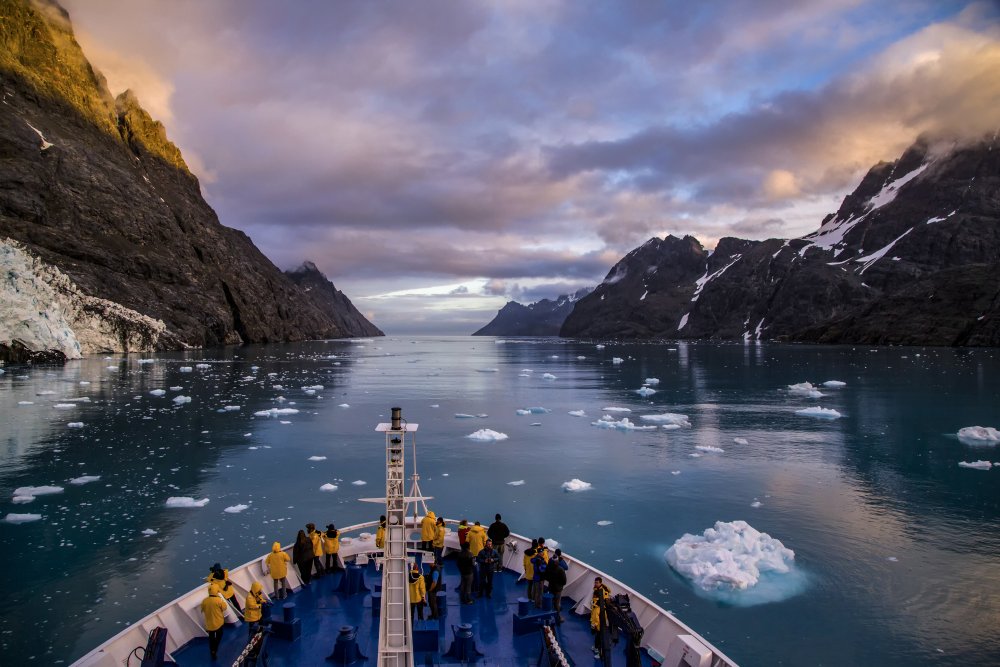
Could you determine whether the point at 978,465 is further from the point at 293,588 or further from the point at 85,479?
the point at 85,479

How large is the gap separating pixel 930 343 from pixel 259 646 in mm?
177667

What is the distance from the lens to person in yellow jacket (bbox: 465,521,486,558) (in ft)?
53.5

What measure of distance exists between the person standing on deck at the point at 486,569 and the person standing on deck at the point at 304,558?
4.72 meters

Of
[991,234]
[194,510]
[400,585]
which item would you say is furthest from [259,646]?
[991,234]

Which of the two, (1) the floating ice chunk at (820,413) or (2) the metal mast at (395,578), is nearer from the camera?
(2) the metal mast at (395,578)

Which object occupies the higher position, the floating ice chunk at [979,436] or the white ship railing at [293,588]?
the white ship railing at [293,588]

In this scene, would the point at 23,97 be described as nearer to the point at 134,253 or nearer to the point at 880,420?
the point at 134,253

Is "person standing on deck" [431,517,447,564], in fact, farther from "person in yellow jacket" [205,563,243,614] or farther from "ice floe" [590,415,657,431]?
"ice floe" [590,415,657,431]

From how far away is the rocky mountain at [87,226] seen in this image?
344 ft

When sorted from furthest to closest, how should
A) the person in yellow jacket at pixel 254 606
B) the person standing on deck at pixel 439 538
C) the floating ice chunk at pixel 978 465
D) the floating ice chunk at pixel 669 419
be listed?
the floating ice chunk at pixel 669 419 → the floating ice chunk at pixel 978 465 → the person standing on deck at pixel 439 538 → the person in yellow jacket at pixel 254 606

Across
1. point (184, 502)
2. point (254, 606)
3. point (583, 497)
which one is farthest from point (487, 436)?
point (254, 606)

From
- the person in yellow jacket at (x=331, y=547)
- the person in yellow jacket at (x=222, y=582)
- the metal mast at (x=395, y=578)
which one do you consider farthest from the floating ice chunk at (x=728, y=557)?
the person in yellow jacket at (x=222, y=582)

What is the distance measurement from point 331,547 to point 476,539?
165 inches

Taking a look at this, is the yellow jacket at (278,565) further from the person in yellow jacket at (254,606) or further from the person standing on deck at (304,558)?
the person in yellow jacket at (254,606)
